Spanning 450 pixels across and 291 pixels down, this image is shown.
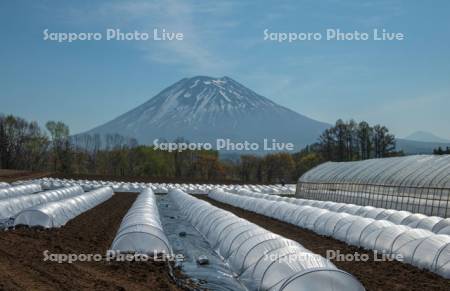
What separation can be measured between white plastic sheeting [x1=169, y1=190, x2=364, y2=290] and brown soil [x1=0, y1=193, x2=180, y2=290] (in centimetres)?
181

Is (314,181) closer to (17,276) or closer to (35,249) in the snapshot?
(35,249)

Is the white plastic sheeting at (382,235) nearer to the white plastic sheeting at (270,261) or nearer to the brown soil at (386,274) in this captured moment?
the brown soil at (386,274)

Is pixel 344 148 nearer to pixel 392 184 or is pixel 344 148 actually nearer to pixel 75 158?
pixel 75 158

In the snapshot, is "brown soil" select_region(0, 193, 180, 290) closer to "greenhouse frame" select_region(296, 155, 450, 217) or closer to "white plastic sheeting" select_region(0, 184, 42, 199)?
"greenhouse frame" select_region(296, 155, 450, 217)

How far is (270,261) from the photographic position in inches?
435

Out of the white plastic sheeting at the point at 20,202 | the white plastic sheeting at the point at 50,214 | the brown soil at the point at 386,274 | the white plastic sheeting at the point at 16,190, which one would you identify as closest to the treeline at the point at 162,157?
the white plastic sheeting at the point at 16,190

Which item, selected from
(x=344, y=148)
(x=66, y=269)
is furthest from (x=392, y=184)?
(x=344, y=148)

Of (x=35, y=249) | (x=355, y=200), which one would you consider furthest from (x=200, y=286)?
(x=355, y=200)

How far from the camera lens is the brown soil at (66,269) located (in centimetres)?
1002

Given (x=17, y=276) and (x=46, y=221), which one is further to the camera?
(x=46, y=221)

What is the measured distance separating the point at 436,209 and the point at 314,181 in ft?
61.5

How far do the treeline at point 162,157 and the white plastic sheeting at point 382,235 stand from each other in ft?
193

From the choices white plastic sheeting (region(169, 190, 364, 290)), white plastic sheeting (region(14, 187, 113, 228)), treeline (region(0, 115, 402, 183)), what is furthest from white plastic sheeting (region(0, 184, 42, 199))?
treeline (region(0, 115, 402, 183))

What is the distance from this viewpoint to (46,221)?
20.1 meters
